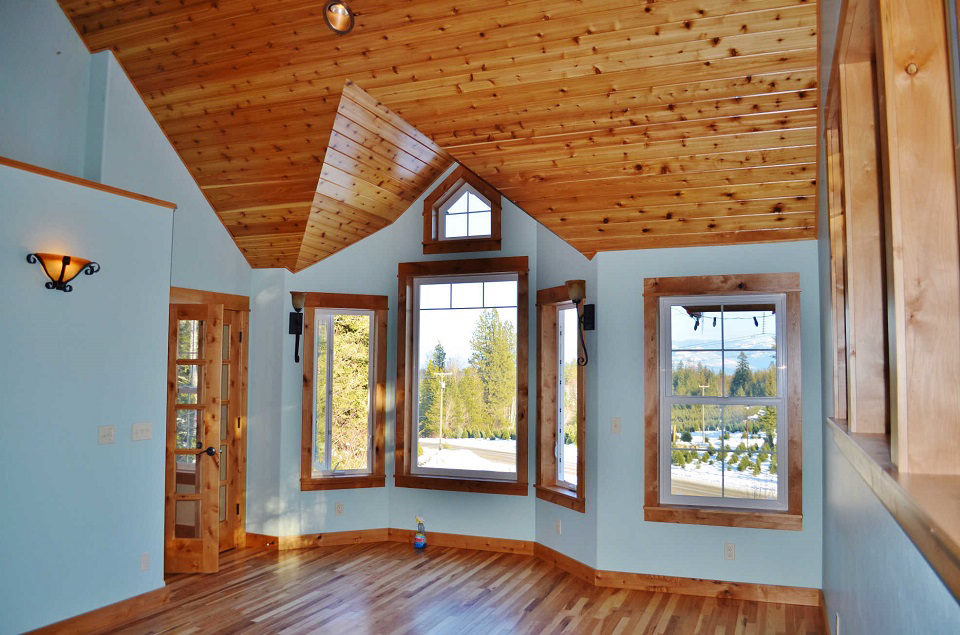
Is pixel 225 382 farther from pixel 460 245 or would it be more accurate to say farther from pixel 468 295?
pixel 460 245

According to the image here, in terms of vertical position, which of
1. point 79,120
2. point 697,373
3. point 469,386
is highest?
point 79,120

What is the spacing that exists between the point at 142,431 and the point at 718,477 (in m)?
3.87

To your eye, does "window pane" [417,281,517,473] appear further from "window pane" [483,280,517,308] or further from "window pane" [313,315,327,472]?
"window pane" [313,315,327,472]

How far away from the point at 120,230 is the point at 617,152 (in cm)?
310

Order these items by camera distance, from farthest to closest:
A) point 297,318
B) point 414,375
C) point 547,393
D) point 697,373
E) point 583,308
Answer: point 414,375 < point 297,318 < point 547,393 < point 583,308 < point 697,373

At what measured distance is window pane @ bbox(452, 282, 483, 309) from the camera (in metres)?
6.32

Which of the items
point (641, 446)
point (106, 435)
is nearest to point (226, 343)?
point (106, 435)

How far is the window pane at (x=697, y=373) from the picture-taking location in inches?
197

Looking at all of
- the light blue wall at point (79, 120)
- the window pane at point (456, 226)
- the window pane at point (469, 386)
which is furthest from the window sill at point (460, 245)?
the light blue wall at point (79, 120)

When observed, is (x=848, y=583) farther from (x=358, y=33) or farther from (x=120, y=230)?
(x=120, y=230)

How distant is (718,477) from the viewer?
16.3 ft

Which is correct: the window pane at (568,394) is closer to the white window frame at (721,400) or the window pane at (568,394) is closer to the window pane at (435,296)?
the white window frame at (721,400)

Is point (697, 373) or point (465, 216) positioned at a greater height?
point (465, 216)

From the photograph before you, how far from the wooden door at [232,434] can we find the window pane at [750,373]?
395cm
